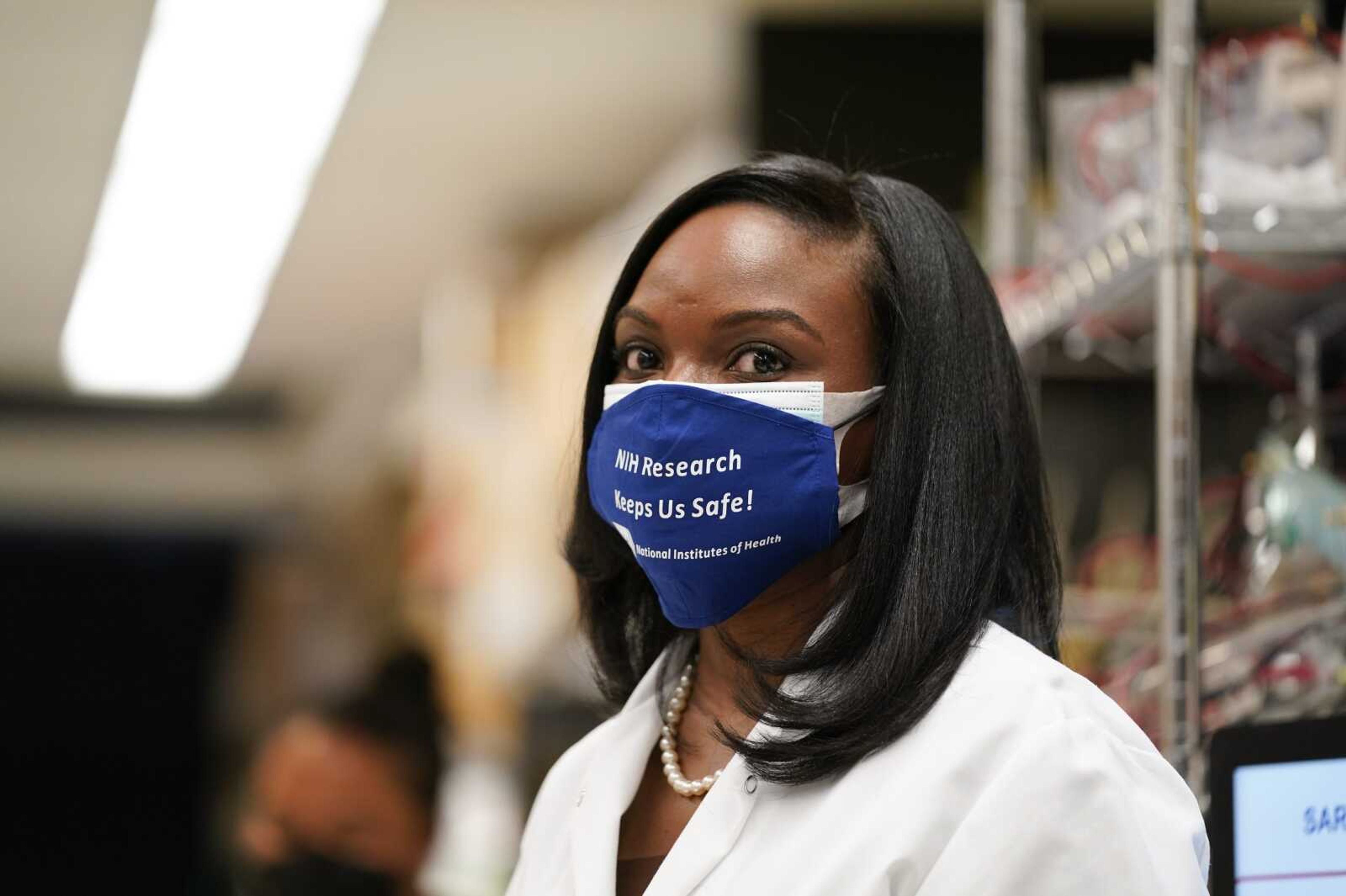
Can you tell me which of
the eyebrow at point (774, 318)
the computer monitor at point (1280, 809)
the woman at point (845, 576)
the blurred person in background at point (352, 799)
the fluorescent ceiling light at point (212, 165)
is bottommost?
the blurred person in background at point (352, 799)

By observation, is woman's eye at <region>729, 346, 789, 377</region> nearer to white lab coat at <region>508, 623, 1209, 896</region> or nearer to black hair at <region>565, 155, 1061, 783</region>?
black hair at <region>565, 155, 1061, 783</region>

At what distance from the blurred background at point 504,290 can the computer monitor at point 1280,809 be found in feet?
1.13

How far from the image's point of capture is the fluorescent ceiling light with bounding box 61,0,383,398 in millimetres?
4223

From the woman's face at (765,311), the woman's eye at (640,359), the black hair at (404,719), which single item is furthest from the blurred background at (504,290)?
Answer: the woman's face at (765,311)

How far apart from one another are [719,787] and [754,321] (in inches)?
16.3

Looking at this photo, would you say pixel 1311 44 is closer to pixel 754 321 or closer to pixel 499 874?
pixel 754 321

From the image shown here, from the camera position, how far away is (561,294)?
5.51m

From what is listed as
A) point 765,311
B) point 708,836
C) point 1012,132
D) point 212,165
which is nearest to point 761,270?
point 765,311

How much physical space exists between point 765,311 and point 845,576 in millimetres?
246

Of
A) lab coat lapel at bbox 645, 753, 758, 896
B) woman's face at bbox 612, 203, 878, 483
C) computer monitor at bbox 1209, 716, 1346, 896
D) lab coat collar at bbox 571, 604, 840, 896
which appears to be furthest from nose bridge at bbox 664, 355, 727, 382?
computer monitor at bbox 1209, 716, 1346, 896

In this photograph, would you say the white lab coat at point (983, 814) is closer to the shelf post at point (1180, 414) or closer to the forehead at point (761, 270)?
the forehead at point (761, 270)

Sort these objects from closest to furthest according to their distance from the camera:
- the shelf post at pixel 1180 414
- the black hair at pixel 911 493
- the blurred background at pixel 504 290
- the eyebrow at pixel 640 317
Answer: the black hair at pixel 911 493
the eyebrow at pixel 640 317
the shelf post at pixel 1180 414
the blurred background at pixel 504 290

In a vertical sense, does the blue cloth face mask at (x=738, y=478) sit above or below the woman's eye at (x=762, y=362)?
below

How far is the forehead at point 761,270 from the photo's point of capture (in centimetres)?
134
